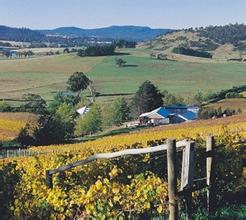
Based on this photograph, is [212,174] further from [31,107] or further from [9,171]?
[31,107]

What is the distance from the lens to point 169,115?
4395 inches

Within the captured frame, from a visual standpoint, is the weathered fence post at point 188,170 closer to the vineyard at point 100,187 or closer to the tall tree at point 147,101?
the vineyard at point 100,187

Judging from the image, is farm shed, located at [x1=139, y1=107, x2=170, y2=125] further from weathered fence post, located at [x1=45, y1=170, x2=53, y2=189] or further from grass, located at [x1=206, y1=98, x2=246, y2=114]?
weathered fence post, located at [x1=45, y1=170, x2=53, y2=189]

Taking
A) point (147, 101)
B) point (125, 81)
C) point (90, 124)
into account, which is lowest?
point (125, 81)

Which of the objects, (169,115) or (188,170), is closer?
(188,170)

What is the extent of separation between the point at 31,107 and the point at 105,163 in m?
113

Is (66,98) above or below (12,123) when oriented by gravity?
below

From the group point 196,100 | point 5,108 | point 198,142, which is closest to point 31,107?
point 5,108

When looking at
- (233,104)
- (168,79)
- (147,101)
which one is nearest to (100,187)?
(233,104)

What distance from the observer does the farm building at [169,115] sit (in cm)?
10675

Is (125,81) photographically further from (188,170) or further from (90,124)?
(188,170)

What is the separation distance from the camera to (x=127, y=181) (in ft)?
45.3

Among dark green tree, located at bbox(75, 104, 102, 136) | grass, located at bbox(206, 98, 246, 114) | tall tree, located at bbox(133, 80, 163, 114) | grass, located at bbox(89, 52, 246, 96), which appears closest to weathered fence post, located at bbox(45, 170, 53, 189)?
grass, located at bbox(206, 98, 246, 114)

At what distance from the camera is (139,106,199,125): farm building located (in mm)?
106750
